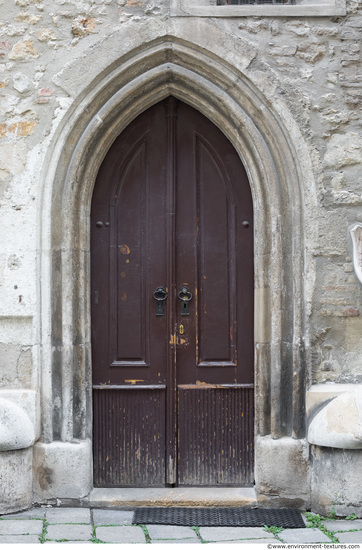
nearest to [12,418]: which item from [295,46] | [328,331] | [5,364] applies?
[5,364]

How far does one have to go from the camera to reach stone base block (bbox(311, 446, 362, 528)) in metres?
4.25

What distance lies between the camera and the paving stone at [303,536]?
152 inches

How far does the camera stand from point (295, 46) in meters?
4.47

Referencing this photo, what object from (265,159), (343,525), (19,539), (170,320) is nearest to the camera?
(19,539)

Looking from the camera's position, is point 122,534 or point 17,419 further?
point 17,419

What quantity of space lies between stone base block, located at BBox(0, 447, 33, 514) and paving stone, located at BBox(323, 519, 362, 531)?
1.91 meters

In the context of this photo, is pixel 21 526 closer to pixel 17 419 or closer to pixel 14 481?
pixel 14 481

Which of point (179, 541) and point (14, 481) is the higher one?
point (14, 481)

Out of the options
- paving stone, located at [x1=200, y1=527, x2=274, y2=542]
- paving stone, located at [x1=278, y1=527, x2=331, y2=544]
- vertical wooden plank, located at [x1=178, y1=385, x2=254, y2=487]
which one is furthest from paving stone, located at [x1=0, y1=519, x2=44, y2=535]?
paving stone, located at [x1=278, y1=527, x2=331, y2=544]

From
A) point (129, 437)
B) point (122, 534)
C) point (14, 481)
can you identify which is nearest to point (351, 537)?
point (122, 534)

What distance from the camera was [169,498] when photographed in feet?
14.9

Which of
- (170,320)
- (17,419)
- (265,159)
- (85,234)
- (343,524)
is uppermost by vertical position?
(265,159)

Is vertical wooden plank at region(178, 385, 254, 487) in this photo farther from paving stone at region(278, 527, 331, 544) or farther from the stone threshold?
paving stone at region(278, 527, 331, 544)

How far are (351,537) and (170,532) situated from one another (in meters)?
1.05
